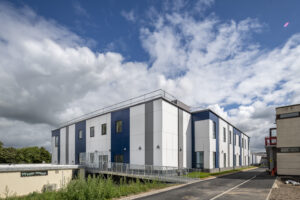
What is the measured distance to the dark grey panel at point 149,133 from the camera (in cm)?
2478

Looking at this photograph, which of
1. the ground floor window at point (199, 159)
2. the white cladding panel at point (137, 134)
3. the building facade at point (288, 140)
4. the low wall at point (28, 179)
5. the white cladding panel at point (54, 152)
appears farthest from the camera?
the white cladding panel at point (54, 152)

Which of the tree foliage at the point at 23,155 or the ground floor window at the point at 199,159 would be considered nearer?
the ground floor window at the point at 199,159

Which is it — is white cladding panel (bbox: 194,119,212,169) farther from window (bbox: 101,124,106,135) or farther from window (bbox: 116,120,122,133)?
window (bbox: 101,124,106,135)

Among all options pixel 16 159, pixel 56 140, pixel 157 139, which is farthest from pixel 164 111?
pixel 16 159

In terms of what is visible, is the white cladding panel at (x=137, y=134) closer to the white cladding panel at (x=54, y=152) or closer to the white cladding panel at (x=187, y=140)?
the white cladding panel at (x=187, y=140)

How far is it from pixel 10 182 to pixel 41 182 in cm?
342

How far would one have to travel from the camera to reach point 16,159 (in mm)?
51812

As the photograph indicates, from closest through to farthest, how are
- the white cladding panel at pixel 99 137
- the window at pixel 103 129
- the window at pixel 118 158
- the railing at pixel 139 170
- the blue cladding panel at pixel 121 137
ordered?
the railing at pixel 139 170, the blue cladding panel at pixel 121 137, the window at pixel 118 158, the white cladding panel at pixel 99 137, the window at pixel 103 129

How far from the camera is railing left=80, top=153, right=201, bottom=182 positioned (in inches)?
793

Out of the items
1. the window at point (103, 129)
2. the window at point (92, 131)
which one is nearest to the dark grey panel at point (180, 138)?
the window at point (103, 129)

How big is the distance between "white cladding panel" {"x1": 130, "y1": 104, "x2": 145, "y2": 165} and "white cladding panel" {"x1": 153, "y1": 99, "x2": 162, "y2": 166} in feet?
5.74

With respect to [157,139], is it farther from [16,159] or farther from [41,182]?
[16,159]

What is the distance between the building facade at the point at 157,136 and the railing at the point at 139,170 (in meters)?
0.54

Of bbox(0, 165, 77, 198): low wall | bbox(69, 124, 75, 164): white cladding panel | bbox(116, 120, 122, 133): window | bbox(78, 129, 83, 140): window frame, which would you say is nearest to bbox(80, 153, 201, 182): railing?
bbox(116, 120, 122, 133): window
